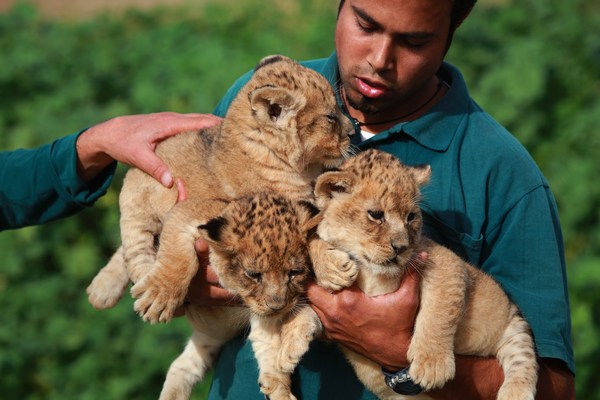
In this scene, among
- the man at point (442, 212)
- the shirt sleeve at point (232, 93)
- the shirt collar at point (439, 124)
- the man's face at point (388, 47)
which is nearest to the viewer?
Answer: the man at point (442, 212)

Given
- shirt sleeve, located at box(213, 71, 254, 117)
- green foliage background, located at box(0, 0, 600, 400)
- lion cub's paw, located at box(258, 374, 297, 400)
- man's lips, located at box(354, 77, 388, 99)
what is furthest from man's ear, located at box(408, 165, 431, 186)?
green foliage background, located at box(0, 0, 600, 400)

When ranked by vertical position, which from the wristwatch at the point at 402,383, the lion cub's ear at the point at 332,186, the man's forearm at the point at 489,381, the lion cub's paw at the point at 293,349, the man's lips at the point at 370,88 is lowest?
the man's forearm at the point at 489,381

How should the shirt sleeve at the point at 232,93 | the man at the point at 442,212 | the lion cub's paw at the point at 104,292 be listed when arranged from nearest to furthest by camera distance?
the man at the point at 442,212 < the lion cub's paw at the point at 104,292 < the shirt sleeve at the point at 232,93

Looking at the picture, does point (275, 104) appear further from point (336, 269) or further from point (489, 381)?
point (489, 381)

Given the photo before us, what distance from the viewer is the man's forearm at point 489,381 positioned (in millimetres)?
4121

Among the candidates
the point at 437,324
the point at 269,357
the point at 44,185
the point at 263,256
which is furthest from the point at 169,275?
the point at 437,324

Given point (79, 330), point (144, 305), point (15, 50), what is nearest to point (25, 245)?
point (79, 330)

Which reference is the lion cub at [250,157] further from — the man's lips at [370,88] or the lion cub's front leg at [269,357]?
the lion cub's front leg at [269,357]

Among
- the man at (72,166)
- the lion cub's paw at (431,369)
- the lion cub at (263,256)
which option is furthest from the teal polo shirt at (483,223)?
the man at (72,166)

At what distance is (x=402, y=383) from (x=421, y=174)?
0.95m

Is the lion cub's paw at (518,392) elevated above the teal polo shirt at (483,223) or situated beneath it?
situated beneath

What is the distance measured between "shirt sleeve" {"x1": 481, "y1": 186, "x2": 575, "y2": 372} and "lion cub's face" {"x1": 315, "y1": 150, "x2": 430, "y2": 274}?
1.45ft

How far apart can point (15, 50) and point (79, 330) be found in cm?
428

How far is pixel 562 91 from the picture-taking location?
33.9 ft
